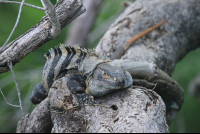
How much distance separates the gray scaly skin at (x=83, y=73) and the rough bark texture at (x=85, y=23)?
4030 millimetres

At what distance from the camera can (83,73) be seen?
2.85 metres

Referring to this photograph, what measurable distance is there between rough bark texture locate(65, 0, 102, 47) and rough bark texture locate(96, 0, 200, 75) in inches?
87.2

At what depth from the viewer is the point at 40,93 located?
329 cm

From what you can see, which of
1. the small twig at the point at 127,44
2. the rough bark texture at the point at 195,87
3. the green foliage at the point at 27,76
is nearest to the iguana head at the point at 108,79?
the small twig at the point at 127,44

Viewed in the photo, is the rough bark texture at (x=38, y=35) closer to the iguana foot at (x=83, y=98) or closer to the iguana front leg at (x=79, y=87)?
the iguana front leg at (x=79, y=87)

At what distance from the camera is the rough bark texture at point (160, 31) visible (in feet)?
13.8

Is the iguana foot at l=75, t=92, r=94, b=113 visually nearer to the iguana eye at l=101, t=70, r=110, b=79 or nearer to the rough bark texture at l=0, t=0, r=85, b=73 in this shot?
the iguana eye at l=101, t=70, r=110, b=79

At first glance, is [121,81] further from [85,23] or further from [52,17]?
[85,23]

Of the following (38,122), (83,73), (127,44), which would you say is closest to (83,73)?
Answer: (83,73)

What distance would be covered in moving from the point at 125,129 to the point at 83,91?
0.84 meters

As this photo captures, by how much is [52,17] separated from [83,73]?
92cm

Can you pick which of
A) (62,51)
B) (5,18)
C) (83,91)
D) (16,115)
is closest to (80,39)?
(5,18)

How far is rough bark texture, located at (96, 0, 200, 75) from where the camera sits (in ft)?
13.8

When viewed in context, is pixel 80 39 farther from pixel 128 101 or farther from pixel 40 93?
pixel 128 101
